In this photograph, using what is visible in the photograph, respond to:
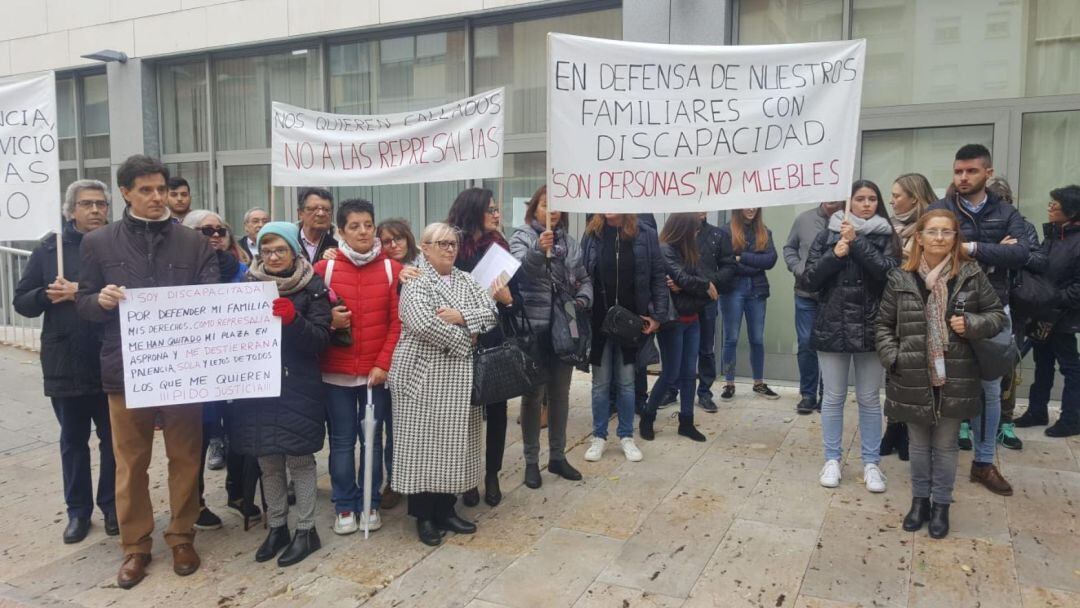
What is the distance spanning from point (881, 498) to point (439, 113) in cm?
396

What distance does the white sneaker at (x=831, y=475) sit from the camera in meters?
5.16

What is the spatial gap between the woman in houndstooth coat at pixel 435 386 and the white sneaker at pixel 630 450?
1.66 m

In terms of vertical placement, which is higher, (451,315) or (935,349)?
(451,315)

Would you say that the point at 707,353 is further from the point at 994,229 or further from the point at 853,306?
the point at 994,229

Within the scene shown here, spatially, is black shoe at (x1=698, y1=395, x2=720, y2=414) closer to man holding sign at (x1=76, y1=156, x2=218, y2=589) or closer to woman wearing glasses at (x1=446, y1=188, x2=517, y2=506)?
woman wearing glasses at (x1=446, y1=188, x2=517, y2=506)

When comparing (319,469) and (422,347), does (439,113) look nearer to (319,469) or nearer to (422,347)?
(422,347)

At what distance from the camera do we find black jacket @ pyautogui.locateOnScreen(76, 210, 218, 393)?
13.2ft

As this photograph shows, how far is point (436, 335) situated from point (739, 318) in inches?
163

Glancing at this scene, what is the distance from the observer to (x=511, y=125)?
31.0 ft

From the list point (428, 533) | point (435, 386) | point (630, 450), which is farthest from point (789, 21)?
point (428, 533)

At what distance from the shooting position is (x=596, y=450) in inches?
229

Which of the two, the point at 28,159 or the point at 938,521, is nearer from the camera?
the point at 938,521

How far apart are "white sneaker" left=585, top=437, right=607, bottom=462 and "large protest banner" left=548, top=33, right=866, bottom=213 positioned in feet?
6.03

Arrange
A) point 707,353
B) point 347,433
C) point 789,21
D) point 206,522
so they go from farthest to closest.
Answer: point 789,21, point 707,353, point 206,522, point 347,433
